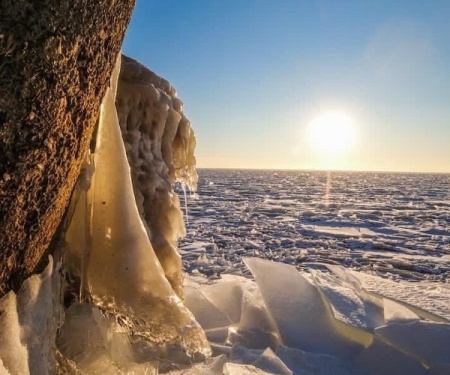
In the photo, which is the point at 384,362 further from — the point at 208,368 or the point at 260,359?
the point at 208,368

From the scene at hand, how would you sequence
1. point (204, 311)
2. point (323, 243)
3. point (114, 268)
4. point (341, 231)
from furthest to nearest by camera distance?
point (341, 231) → point (323, 243) → point (204, 311) → point (114, 268)

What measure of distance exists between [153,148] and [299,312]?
1.49m

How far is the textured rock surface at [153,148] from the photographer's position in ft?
7.56

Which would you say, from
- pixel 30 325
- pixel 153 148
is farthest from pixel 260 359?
pixel 153 148

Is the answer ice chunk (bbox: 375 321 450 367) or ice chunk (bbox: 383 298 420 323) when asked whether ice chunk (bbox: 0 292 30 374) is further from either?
ice chunk (bbox: 383 298 420 323)

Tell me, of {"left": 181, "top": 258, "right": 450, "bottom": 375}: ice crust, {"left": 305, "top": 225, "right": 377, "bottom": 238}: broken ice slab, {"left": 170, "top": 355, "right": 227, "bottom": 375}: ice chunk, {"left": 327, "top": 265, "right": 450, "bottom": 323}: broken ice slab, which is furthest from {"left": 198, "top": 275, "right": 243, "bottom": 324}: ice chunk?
{"left": 305, "top": 225, "right": 377, "bottom": 238}: broken ice slab

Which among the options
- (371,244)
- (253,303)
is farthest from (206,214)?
(253,303)

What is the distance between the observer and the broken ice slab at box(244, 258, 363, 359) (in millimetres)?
2449

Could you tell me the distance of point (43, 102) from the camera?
956mm

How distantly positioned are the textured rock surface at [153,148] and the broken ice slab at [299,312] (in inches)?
29.0

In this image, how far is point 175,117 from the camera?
2590 millimetres

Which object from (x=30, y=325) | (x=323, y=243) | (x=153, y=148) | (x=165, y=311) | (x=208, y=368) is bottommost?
(x=323, y=243)

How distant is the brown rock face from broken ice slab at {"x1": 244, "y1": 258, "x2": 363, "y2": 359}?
1.82m

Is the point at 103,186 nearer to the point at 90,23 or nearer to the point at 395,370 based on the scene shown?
the point at 90,23
